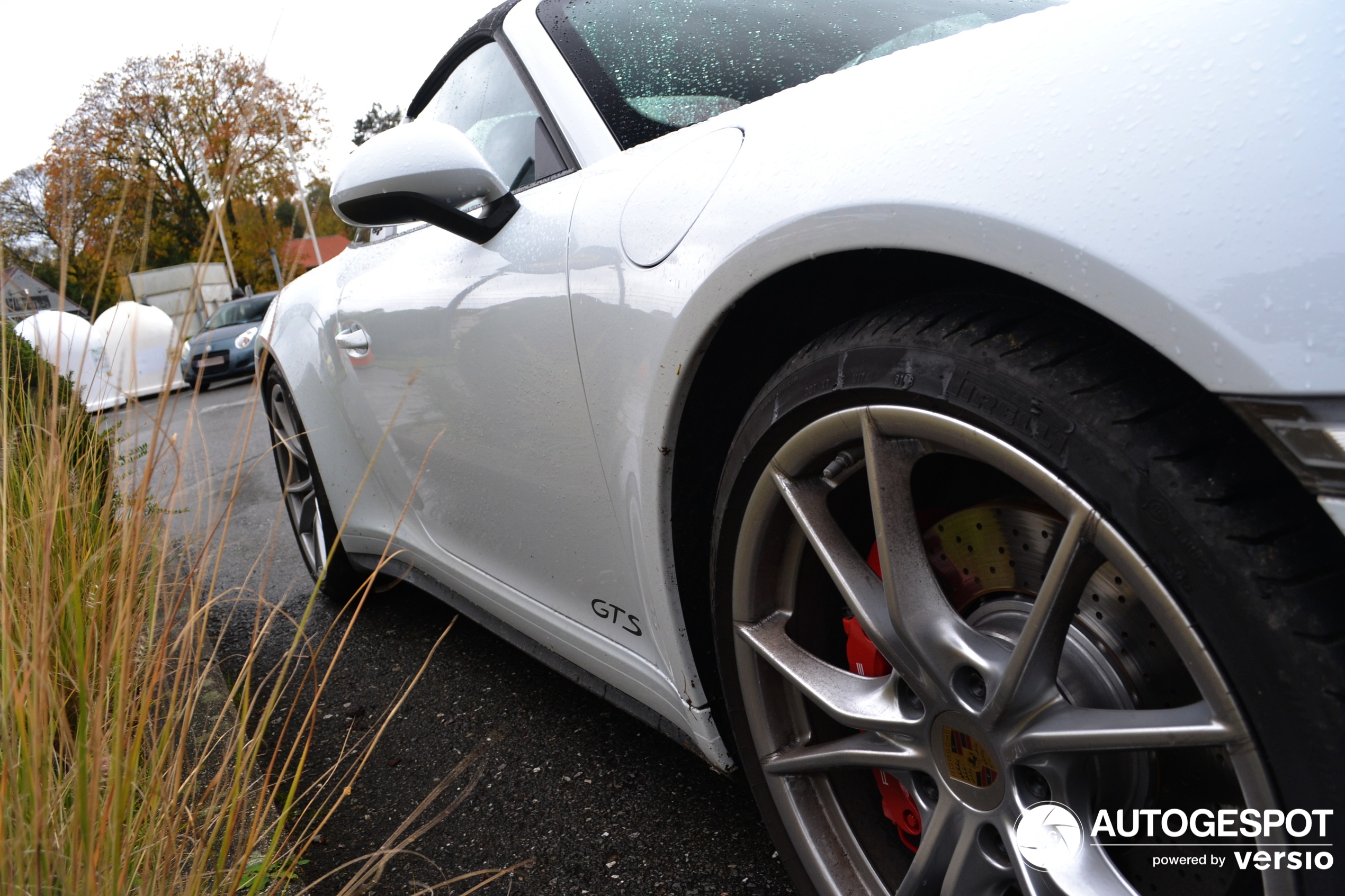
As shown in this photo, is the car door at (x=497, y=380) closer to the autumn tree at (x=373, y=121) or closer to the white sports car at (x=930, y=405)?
the white sports car at (x=930, y=405)

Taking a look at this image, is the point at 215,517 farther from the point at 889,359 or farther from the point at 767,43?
the point at 767,43

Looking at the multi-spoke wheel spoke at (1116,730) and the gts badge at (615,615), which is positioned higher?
the multi-spoke wheel spoke at (1116,730)

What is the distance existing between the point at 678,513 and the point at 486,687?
1.35 meters

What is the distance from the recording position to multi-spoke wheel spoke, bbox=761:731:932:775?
3.67 feet

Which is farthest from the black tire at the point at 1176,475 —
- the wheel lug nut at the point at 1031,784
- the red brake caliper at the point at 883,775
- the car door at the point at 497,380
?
the car door at the point at 497,380

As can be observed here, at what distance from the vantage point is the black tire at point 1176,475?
70cm

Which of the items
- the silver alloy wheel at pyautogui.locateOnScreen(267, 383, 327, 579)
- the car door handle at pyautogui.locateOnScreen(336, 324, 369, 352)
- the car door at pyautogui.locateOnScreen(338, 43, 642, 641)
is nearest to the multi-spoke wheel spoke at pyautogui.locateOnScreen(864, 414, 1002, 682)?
the car door at pyautogui.locateOnScreen(338, 43, 642, 641)

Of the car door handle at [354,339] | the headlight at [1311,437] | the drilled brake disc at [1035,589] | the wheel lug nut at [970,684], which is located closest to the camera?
the headlight at [1311,437]

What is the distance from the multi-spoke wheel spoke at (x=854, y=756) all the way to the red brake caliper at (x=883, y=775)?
0.19 ft

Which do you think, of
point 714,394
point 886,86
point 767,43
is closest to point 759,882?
point 714,394

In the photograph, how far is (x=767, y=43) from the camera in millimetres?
1798

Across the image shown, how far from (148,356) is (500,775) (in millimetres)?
1126

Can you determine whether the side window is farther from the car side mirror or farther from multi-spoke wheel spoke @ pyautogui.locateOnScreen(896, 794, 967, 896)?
multi-spoke wheel spoke @ pyautogui.locateOnScreen(896, 794, 967, 896)

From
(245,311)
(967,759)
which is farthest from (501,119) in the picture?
(245,311)
